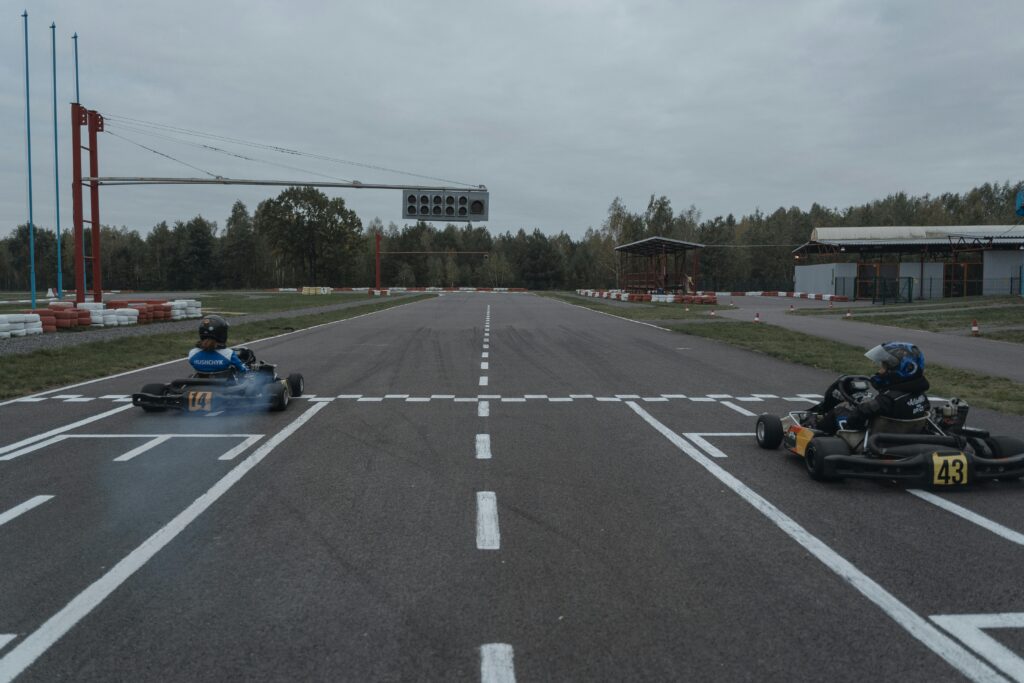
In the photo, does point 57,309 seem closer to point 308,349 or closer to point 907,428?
point 308,349

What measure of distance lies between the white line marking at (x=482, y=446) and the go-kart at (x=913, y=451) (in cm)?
273

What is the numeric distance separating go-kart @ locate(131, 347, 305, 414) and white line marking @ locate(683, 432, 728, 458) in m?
4.80

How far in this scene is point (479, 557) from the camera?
14.2 ft

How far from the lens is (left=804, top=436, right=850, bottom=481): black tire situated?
5.95 m

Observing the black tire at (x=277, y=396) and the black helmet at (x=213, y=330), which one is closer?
the black helmet at (x=213, y=330)

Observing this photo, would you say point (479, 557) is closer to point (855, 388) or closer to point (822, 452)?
point (822, 452)

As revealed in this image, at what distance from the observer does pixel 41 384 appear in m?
11.5

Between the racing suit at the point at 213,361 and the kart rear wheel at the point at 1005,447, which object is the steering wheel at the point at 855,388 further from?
the racing suit at the point at 213,361

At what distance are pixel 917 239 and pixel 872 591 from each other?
188 feet

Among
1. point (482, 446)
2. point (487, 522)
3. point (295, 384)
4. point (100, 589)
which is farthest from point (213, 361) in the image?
point (100, 589)

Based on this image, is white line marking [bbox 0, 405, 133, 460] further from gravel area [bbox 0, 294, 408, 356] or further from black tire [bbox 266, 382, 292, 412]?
gravel area [bbox 0, 294, 408, 356]

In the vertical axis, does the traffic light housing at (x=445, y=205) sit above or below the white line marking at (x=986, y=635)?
above

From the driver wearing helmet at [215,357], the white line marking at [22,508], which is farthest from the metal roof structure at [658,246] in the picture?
the white line marking at [22,508]

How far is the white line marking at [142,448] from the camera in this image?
6742 millimetres
